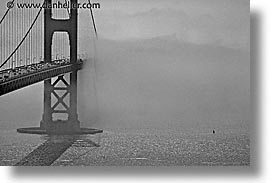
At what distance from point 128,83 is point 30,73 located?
0.38 metres

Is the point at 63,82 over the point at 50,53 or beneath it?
beneath

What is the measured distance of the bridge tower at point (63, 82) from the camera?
3.36m

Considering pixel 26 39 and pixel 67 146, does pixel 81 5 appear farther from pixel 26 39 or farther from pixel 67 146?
pixel 67 146

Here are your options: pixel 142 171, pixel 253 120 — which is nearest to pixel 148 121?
pixel 142 171

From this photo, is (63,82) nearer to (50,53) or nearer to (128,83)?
(50,53)

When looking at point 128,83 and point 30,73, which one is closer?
point 30,73

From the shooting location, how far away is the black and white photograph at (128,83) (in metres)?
3.35

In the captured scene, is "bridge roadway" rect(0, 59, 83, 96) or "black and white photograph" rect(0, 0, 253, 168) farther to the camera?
"black and white photograph" rect(0, 0, 253, 168)

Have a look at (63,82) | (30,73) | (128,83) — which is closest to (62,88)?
(63,82)

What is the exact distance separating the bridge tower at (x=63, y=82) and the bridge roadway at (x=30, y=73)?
1.1 inches

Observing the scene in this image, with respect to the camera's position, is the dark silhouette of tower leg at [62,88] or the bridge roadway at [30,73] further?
the dark silhouette of tower leg at [62,88]

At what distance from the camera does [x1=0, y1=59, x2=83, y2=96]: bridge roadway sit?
325 centimetres

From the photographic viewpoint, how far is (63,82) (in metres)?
3.36

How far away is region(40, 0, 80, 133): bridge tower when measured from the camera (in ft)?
11.0
